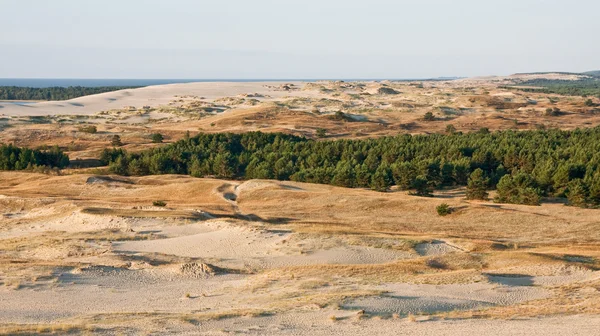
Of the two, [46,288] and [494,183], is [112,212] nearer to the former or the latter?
[46,288]

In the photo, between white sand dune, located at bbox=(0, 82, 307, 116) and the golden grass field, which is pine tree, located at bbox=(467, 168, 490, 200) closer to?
the golden grass field

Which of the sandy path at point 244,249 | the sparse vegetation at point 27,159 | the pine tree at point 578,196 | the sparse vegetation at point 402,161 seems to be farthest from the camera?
the sparse vegetation at point 27,159

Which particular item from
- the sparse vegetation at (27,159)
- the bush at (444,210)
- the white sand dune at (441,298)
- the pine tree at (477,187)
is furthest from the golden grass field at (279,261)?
the sparse vegetation at (27,159)

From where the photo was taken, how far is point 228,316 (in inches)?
747

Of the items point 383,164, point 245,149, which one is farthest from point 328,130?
point 383,164

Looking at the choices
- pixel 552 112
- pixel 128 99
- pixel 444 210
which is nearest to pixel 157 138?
pixel 444 210

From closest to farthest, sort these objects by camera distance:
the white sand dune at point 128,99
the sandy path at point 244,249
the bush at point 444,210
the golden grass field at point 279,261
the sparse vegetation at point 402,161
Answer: the golden grass field at point 279,261, the sandy path at point 244,249, the bush at point 444,210, the sparse vegetation at point 402,161, the white sand dune at point 128,99

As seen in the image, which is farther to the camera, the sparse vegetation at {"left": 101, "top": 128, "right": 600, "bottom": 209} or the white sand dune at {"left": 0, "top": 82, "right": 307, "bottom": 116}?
the white sand dune at {"left": 0, "top": 82, "right": 307, "bottom": 116}

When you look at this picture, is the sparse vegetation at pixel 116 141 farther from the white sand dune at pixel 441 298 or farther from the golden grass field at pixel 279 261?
the white sand dune at pixel 441 298

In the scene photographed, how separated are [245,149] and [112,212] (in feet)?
136

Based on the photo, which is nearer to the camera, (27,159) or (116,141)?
(27,159)

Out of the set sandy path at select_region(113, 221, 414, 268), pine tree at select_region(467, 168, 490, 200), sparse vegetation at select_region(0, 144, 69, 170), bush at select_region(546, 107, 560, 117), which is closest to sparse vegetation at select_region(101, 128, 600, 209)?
pine tree at select_region(467, 168, 490, 200)

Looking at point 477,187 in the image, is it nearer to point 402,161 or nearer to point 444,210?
point 444,210

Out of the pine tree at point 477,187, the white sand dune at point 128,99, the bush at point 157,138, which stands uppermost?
the white sand dune at point 128,99
